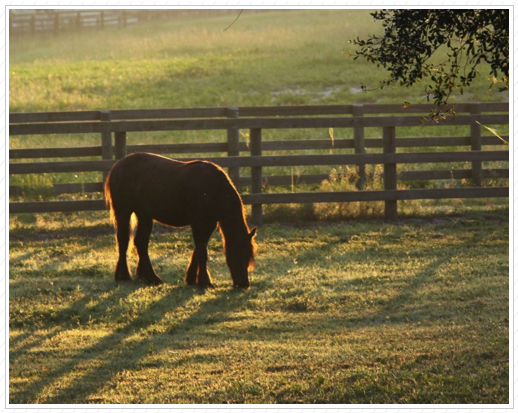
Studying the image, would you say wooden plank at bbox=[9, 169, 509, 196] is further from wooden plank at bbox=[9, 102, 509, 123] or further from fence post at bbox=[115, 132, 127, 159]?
wooden plank at bbox=[9, 102, 509, 123]

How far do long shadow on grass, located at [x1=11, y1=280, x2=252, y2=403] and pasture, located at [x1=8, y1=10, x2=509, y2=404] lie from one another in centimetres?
2

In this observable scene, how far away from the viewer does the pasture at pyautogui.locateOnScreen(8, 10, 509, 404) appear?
632cm

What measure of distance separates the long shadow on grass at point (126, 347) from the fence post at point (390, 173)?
470cm

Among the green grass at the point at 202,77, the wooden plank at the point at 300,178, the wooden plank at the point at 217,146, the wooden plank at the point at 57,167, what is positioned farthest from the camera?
the green grass at the point at 202,77

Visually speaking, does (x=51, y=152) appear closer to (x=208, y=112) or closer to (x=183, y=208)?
(x=208, y=112)

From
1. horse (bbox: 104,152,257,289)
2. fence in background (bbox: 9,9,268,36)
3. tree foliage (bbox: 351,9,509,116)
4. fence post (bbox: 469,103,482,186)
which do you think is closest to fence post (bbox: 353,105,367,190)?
fence post (bbox: 469,103,482,186)

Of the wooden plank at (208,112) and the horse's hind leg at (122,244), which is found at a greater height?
the wooden plank at (208,112)

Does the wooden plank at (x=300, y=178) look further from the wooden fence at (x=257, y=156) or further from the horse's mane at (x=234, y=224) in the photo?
the horse's mane at (x=234, y=224)

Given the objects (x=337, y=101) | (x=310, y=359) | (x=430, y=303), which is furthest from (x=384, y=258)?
(x=337, y=101)

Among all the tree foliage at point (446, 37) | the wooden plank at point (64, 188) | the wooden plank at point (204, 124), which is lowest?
the wooden plank at point (64, 188)

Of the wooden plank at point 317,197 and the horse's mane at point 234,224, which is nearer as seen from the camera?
the horse's mane at point 234,224

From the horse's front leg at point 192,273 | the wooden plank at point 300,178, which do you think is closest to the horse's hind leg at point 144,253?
the horse's front leg at point 192,273

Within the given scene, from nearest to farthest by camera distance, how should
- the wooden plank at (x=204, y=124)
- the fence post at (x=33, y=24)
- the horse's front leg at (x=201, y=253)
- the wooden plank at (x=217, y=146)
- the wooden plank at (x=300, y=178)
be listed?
the horse's front leg at (x=201, y=253) < the wooden plank at (x=204, y=124) < the wooden plank at (x=300, y=178) < the wooden plank at (x=217, y=146) < the fence post at (x=33, y=24)

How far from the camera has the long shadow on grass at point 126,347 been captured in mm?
6328
